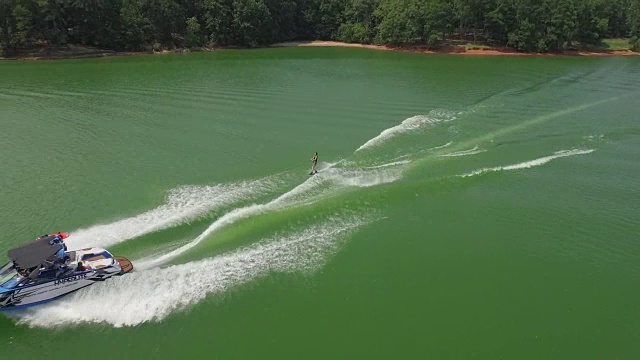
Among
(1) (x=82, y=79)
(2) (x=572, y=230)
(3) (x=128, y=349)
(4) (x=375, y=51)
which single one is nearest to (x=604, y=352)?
(2) (x=572, y=230)

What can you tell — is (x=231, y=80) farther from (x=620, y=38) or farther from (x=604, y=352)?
(x=620, y=38)

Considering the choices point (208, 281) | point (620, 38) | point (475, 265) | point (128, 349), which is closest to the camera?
point (128, 349)

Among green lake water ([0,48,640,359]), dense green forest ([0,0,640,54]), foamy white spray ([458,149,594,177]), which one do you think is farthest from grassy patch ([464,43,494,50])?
foamy white spray ([458,149,594,177])

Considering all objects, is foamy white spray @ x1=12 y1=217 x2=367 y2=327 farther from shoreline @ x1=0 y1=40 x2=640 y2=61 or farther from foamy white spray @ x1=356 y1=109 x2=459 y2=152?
shoreline @ x1=0 y1=40 x2=640 y2=61

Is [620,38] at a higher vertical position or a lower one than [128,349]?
higher

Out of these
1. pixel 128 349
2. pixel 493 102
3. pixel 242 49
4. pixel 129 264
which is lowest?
pixel 128 349
